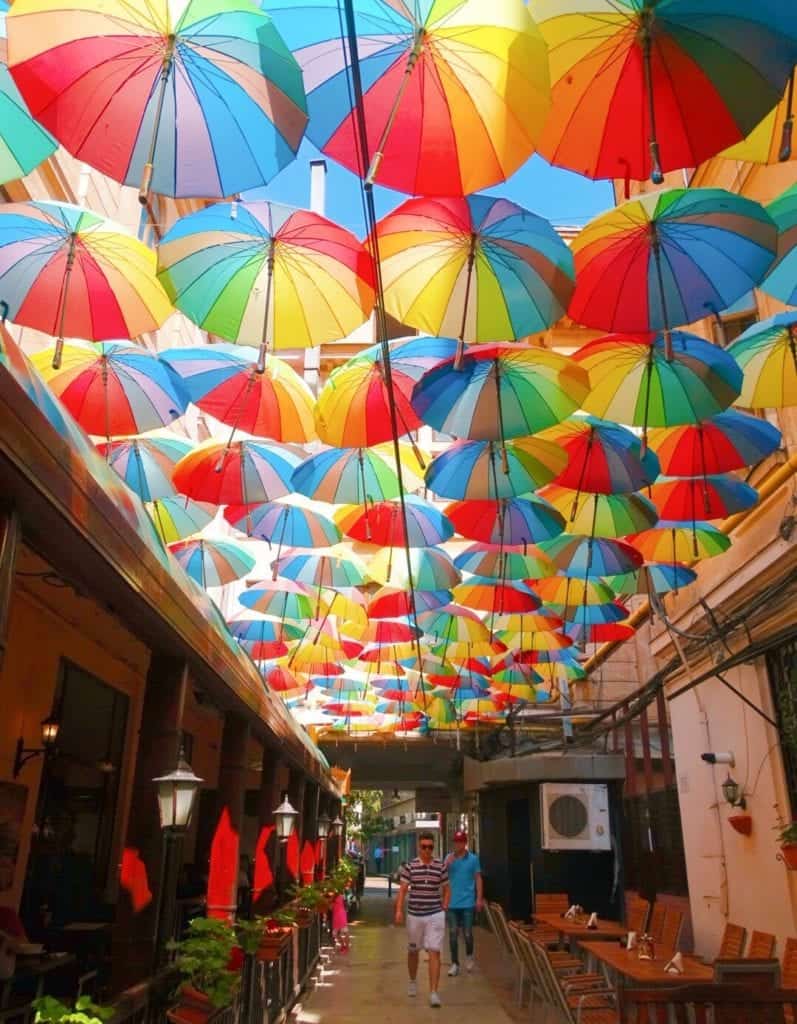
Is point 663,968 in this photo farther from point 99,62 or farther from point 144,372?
point 99,62

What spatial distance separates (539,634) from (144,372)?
844 centimetres

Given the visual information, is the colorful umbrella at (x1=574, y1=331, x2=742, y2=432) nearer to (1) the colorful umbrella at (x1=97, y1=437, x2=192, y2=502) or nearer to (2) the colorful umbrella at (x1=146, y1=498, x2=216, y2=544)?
(1) the colorful umbrella at (x1=97, y1=437, x2=192, y2=502)

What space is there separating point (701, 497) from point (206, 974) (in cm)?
560

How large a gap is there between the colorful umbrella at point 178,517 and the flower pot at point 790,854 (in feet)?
22.5

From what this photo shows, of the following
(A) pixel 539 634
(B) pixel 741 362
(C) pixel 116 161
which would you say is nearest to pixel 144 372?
(C) pixel 116 161

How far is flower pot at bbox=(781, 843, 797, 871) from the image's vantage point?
25.2 feet

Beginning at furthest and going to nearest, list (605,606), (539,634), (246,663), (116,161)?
1. (539,634)
2. (605,606)
3. (246,663)
4. (116,161)

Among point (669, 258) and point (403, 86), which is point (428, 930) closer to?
point (669, 258)

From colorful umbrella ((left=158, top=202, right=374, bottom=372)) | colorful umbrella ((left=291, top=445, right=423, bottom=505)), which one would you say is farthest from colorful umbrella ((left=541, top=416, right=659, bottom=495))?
colorful umbrella ((left=158, top=202, right=374, bottom=372))

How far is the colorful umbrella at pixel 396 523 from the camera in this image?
8.35 metres

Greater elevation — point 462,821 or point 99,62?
point 99,62

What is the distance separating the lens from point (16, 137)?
4.29 meters

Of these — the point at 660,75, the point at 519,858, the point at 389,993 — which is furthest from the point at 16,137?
the point at 519,858

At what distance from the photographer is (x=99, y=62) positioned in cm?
374
